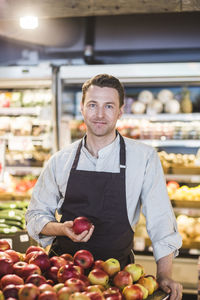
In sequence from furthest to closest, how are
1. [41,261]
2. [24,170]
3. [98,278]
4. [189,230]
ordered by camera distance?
1. [24,170]
2. [189,230]
3. [41,261]
4. [98,278]

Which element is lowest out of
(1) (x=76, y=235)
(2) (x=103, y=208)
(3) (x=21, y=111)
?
(1) (x=76, y=235)

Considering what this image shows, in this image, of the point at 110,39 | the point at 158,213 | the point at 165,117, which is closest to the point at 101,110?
the point at 158,213

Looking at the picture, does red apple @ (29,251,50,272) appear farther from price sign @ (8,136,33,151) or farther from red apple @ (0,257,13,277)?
price sign @ (8,136,33,151)

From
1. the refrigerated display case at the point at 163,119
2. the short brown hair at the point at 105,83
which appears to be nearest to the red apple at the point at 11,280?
the short brown hair at the point at 105,83

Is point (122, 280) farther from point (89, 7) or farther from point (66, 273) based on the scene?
point (89, 7)

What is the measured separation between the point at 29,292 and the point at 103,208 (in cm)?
88

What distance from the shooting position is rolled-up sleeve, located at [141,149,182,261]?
232 centimetres

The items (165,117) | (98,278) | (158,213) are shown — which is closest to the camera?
(98,278)

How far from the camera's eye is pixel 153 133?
4.93m

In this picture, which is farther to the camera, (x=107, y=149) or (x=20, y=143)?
(x=20, y=143)

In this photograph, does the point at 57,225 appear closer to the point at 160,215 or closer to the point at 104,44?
the point at 160,215

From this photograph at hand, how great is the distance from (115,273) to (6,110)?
364cm

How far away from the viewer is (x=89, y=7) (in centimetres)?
378

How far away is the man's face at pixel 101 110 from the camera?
2451 mm
